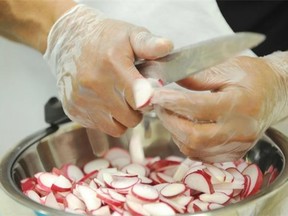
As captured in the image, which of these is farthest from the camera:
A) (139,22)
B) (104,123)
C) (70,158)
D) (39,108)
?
(39,108)

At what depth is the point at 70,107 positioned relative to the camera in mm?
937

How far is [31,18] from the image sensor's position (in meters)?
1.02

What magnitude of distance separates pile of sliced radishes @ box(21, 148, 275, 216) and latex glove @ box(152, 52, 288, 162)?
0.17ft

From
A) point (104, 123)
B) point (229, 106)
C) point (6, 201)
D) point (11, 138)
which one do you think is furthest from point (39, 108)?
point (229, 106)

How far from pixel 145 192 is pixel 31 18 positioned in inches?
16.5

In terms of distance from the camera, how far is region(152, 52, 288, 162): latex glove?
763mm

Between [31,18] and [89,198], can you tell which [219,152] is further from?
[31,18]

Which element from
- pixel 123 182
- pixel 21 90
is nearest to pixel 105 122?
pixel 123 182

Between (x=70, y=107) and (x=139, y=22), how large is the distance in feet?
1.10

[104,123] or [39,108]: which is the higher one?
[104,123]

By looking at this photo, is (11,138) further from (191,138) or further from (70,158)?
(191,138)

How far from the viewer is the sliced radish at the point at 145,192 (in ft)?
2.66

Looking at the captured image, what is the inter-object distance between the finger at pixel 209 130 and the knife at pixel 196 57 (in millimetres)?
59

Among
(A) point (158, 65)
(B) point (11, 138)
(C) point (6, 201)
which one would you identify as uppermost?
(A) point (158, 65)
